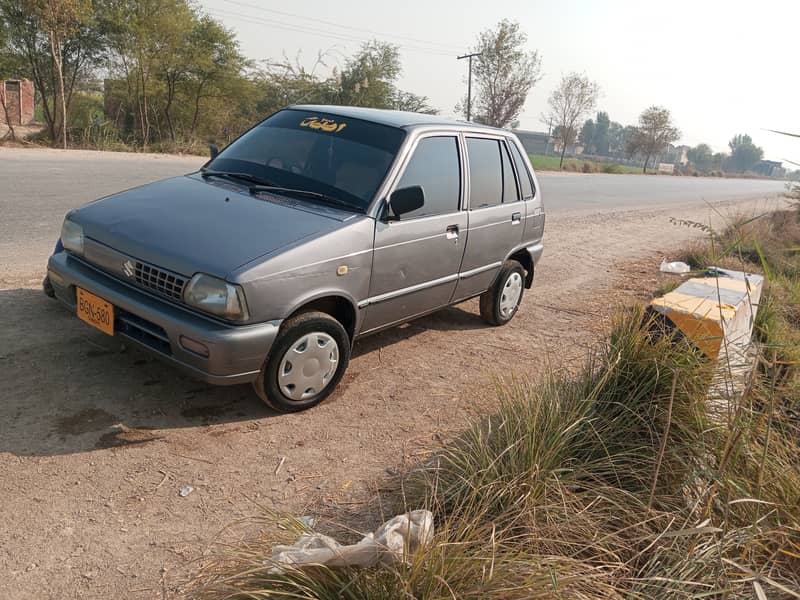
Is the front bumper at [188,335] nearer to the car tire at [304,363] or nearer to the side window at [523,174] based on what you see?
the car tire at [304,363]

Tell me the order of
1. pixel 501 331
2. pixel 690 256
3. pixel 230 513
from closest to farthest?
pixel 230 513 < pixel 501 331 < pixel 690 256

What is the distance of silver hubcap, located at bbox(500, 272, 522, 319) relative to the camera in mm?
5918

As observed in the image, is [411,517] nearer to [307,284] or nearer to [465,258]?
[307,284]

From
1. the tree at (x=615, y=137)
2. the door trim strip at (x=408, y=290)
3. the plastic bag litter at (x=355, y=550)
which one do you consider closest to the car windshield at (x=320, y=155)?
the door trim strip at (x=408, y=290)

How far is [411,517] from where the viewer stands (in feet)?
7.90

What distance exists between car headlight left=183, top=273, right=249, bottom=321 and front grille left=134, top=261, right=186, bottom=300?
0.23ft

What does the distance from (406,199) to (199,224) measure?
1.33m

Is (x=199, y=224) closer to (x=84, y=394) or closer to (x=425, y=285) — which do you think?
(x=84, y=394)

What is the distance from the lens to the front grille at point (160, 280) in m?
3.40

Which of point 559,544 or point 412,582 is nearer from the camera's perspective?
point 412,582

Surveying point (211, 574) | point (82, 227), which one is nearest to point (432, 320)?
point (82, 227)

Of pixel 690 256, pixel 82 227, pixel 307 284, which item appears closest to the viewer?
pixel 307 284

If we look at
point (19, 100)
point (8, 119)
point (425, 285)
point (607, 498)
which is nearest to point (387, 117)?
point (425, 285)

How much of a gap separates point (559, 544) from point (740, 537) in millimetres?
677
